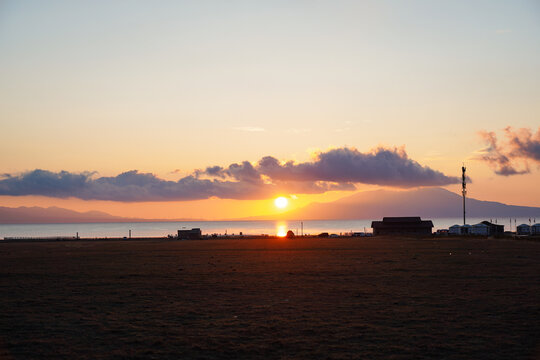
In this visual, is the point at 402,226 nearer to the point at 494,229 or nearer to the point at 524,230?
the point at 494,229

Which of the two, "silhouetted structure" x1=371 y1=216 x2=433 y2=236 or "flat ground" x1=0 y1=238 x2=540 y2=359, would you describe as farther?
"silhouetted structure" x1=371 y1=216 x2=433 y2=236

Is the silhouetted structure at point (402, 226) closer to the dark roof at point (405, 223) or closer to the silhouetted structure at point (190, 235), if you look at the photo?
the dark roof at point (405, 223)

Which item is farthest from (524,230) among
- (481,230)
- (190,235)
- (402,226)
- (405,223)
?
(190,235)

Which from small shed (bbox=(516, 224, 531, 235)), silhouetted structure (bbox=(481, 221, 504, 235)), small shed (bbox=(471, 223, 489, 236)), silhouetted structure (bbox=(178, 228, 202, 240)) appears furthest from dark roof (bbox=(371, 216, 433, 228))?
silhouetted structure (bbox=(178, 228, 202, 240))

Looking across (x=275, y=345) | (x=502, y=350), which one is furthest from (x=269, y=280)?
(x=502, y=350)

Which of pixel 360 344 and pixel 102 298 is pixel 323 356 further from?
pixel 102 298

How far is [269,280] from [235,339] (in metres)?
14.7

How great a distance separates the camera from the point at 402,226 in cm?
14375

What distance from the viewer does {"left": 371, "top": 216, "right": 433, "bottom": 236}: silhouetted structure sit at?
5556 inches

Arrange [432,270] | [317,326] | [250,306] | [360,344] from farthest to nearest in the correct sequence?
[432,270] < [250,306] < [317,326] < [360,344]

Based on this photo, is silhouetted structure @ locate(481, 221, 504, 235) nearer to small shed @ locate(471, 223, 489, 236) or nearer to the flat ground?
small shed @ locate(471, 223, 489, 236)

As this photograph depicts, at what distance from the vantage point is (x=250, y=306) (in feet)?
67.2

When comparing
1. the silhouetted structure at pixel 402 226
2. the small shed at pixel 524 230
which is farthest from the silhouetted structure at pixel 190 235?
the small shed at pixel 524 230

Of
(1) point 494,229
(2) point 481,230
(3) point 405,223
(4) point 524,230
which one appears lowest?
(4) point 524,230
